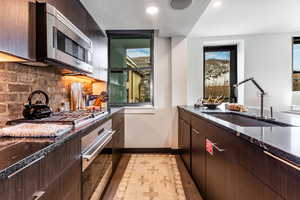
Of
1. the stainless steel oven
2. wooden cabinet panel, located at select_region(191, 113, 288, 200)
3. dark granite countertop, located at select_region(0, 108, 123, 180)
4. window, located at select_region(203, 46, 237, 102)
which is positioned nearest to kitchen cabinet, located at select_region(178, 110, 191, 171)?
wooden cabinet panel, located at select_region(191, 113, 288, 200)

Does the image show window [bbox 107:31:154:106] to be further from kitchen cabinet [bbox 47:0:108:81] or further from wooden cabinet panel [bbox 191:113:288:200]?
wooden cabinet panel [bbox 191:113:288:200]

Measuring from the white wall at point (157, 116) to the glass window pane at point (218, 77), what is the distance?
2.95 feet

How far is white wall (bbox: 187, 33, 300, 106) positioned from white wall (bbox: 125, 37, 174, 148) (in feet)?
1.51

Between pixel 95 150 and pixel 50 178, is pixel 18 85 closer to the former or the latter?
pixel 95 150

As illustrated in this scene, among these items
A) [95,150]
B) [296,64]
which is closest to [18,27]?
[95,150]

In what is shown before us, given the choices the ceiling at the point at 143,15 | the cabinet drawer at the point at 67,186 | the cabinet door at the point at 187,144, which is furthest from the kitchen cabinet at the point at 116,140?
the ceiling at the point at 143,15

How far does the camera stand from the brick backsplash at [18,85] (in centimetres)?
138

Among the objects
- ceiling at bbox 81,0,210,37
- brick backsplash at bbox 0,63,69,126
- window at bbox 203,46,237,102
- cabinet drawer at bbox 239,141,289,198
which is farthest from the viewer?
window at bbox 203,46,237,102

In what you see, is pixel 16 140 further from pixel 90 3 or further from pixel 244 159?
pixel 90 3

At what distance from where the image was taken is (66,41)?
5.33ft

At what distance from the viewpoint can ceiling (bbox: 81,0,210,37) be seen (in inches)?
93.5

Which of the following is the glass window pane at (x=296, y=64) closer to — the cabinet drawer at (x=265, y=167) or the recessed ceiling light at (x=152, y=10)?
the recessed ceiling light at (x=152, y=10)

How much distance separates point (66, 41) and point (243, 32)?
10.6 ft

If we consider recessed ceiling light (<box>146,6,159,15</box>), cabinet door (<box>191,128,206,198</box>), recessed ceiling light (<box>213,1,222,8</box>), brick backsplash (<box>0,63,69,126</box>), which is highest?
recessed ceiling light (<box>213,1,222,8</box>)
